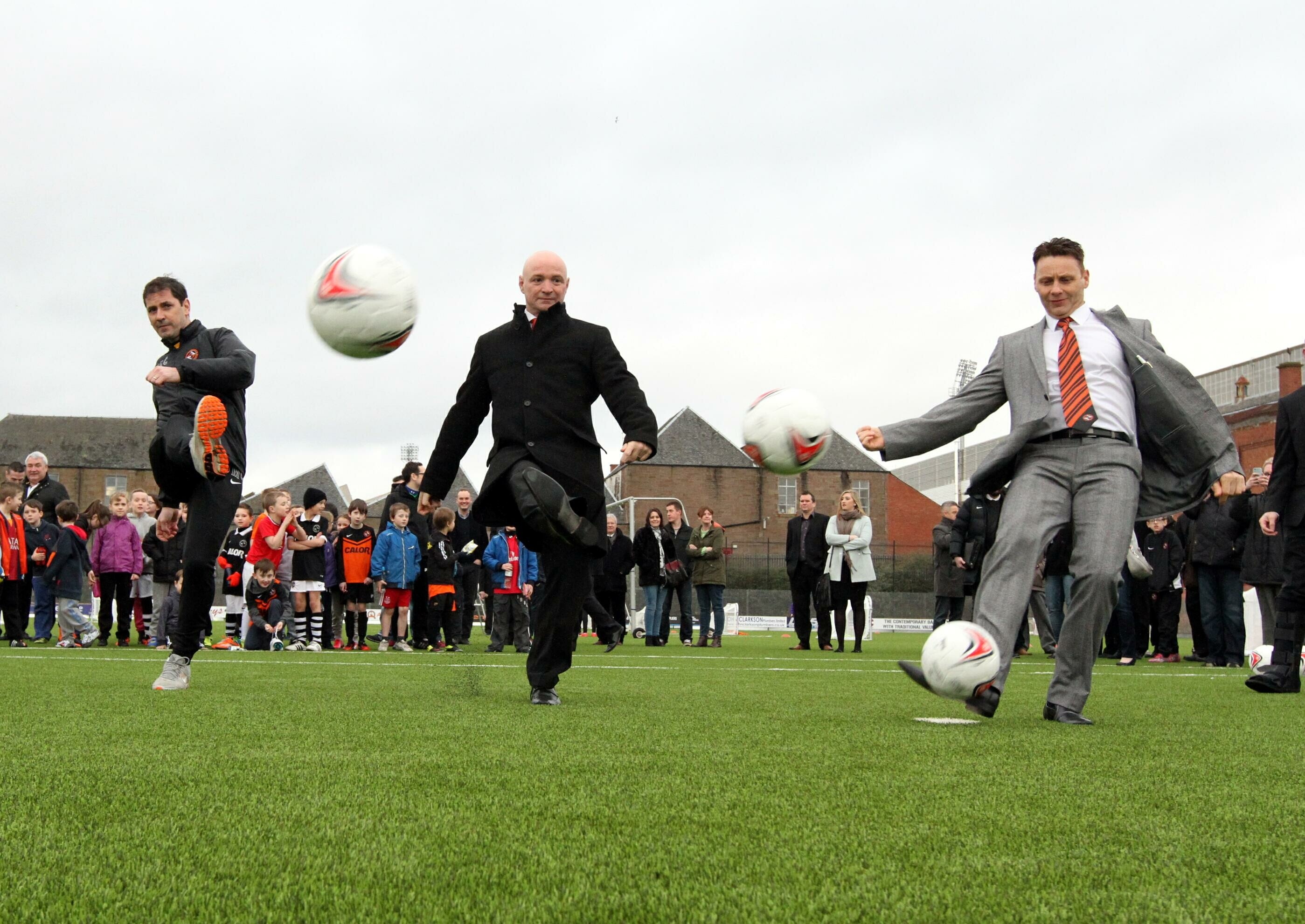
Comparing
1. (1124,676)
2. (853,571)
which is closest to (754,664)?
(1124,676)

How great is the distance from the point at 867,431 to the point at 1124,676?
17.0ft

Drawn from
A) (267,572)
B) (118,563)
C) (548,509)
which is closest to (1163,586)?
(267,572)

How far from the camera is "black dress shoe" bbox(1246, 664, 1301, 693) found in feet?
25.3

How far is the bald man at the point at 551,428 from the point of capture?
6035 mm

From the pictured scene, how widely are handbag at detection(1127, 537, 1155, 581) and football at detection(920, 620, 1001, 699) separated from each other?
7794 millimetres

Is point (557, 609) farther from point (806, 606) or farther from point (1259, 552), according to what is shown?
point (806, 606)

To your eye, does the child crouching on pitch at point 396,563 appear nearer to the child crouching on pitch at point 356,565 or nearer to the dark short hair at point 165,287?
the child crouching on pitch at point 356,565

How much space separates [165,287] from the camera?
683 cm

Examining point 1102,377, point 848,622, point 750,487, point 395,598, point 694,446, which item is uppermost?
point 694,446

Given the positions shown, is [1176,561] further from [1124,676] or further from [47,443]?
[47,443]

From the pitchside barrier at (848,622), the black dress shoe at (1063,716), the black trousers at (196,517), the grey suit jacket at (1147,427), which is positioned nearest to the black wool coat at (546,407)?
the black trousers at (196,517)

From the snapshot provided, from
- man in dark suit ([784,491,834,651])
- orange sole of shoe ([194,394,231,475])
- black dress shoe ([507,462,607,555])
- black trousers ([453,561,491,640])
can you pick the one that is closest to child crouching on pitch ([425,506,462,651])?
black trousers ([453,561,491,640])

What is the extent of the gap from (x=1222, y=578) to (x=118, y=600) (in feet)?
41.8

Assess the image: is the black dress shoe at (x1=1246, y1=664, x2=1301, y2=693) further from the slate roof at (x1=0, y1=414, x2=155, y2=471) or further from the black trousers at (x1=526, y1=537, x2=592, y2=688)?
the slate roof at (x1=0, y1=414, x2=155, y2=471)
